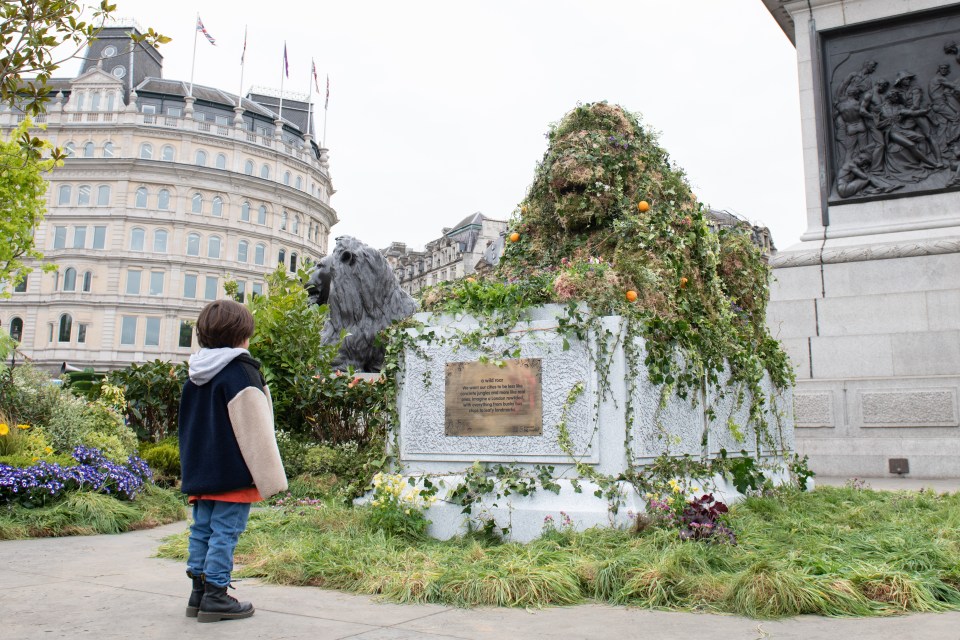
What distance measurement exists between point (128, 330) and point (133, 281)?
13.0 ft

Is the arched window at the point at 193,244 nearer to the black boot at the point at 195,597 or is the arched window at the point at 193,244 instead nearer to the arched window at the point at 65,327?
the arched window at the point at 65,327

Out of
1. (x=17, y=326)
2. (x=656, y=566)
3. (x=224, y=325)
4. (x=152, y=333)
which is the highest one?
(x=17, y=326)

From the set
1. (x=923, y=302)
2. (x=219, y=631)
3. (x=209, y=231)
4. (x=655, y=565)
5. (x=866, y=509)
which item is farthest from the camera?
(x=209, y=231)

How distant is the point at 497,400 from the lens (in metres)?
6.75

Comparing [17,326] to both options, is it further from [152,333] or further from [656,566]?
[656,566]

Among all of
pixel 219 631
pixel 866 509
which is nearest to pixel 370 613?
pixel 219 631

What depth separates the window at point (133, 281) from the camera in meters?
62.2

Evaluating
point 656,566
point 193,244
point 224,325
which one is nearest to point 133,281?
point 193,244

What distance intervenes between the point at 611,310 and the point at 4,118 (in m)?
75.5

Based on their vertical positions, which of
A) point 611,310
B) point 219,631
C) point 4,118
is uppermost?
point 4,118

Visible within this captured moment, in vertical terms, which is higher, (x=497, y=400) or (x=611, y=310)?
(x=611, y=310)

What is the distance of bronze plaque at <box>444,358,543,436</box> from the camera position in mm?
6578

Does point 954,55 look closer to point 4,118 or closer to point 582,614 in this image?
point 582,614

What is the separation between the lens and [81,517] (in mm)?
7648
